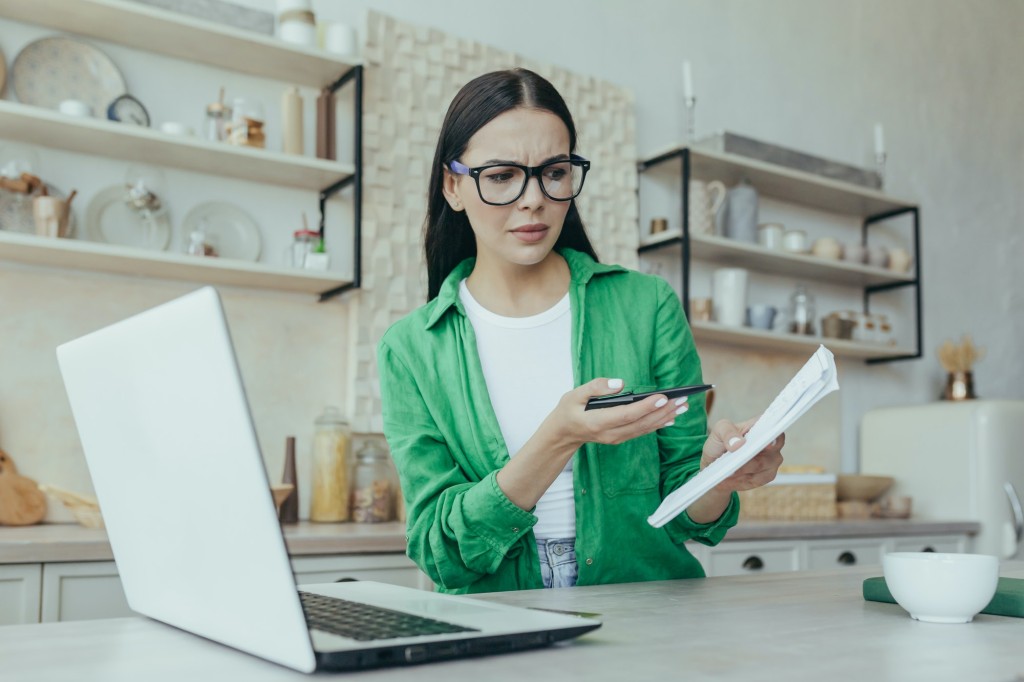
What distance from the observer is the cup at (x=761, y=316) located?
3.67m

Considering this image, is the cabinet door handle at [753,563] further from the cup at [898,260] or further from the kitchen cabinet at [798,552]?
the cup at [898,260]

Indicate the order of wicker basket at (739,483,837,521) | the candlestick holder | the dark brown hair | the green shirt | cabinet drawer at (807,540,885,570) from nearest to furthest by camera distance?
the green shirt, the dark brown hair, cabinet drawer at (807,540,885,570), wicker basket at (739,483,837,521), the candlestick holder

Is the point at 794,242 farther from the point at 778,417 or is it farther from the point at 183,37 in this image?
the point at 778,417

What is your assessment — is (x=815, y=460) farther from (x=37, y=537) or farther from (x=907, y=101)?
(x=37, y=537)

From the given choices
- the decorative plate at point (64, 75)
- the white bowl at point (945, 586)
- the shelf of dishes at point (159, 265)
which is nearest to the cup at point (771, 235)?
the shelf of dishes at point (159, 265)

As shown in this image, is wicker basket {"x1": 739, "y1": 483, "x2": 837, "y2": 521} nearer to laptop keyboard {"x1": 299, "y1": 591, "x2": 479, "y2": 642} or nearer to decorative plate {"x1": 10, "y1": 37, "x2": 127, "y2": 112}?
decorative plate {"x1": 10, "y1": 37, "x2": 127, "y2": 112}

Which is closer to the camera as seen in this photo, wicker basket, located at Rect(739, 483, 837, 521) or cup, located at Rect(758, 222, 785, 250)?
wicker basket, located at Rect(739, 483, 837, 521)

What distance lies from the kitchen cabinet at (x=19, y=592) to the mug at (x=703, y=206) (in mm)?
2366

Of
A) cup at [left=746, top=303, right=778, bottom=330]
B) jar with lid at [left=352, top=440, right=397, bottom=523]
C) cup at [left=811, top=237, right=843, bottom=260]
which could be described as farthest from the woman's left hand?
cup at [left=811, top=237, right=843, bottom=260]

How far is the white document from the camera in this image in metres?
1.01

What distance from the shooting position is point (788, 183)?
3.83 meters

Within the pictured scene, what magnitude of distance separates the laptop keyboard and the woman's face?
63 cm

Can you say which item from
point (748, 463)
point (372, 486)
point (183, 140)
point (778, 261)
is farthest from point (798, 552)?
point (183, 140)

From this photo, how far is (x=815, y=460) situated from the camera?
396 cm
